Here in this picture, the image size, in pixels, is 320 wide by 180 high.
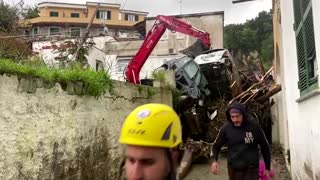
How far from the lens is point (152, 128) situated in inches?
68.7

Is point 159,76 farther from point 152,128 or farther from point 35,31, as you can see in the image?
point 35,31

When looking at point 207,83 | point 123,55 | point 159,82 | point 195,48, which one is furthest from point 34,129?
point 123,55

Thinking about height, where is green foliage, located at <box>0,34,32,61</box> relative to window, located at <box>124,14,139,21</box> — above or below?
below

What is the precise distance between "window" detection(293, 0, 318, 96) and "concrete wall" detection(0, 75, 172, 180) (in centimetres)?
342

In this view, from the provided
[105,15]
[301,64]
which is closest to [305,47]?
[301,64]

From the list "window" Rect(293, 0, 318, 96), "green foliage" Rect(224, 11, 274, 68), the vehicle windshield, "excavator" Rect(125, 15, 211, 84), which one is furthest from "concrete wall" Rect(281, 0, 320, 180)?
"green foliage" Rect(224, 11, 274, 68)

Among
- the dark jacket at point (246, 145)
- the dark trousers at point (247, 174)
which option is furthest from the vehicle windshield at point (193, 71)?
the dark trousers at point (247, 174)

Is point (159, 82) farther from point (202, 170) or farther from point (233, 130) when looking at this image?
point (233, 130)

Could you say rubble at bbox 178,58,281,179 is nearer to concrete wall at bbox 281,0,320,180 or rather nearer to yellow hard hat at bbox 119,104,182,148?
concrete wall at bbox 281,0,320,180

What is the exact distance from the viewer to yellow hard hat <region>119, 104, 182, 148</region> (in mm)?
1742

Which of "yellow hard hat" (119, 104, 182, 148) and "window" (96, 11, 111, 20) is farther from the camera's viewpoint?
"window" (96, 11, 111, 20)

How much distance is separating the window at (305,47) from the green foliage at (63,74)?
335 cm

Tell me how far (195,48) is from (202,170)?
22.6ft

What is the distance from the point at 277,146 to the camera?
12.8m
